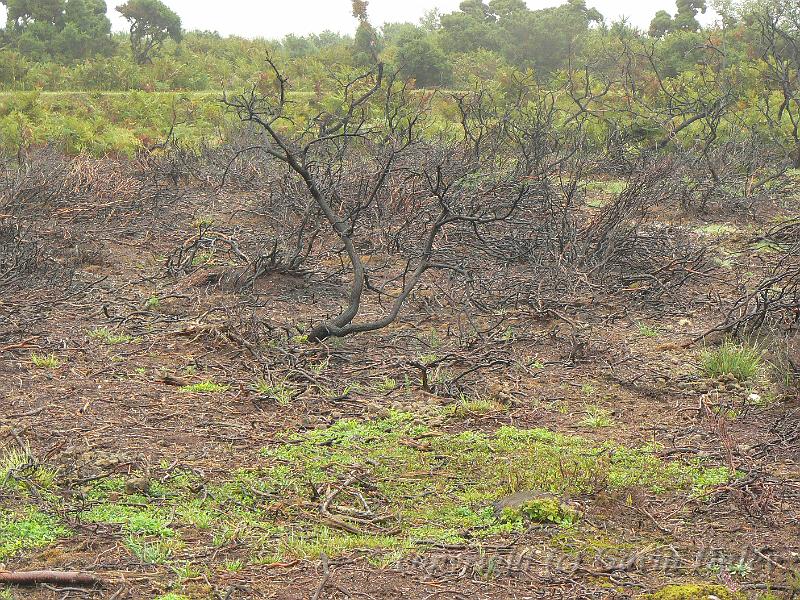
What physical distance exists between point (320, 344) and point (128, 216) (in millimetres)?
5553

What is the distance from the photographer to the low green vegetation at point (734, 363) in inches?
230

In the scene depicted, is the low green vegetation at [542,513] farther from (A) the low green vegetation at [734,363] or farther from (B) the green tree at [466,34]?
(B) the green tree at [466,34]

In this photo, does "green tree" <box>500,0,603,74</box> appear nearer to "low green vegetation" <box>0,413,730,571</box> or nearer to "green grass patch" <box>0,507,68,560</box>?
"low green vegetation" <box>0,413,730,571</box>


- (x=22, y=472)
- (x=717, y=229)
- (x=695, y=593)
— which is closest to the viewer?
(x=695, y=593)

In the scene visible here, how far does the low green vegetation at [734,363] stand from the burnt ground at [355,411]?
8 centimetres

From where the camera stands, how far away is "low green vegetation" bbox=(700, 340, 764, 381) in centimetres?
584

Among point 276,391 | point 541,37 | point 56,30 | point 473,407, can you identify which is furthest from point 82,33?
point 473,407

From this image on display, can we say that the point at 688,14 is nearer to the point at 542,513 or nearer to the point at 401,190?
the point at 401,190

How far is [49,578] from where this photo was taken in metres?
3.34

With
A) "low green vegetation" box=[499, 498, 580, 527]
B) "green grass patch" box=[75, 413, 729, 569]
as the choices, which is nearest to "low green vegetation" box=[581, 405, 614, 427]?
"green grass patch" box=[75, 413, 729, 569]

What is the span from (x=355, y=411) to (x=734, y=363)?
2371mm

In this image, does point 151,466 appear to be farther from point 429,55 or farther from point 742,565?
point 429,55

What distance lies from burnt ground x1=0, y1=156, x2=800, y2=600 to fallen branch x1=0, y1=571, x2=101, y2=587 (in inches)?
1.7

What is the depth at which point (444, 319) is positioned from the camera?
752 centimetres
